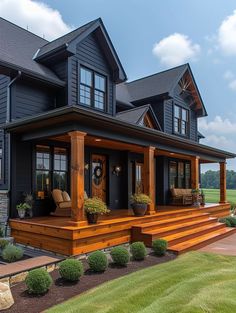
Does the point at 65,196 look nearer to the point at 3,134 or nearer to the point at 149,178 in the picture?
the point at 3,134

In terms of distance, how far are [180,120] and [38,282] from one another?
506 inches

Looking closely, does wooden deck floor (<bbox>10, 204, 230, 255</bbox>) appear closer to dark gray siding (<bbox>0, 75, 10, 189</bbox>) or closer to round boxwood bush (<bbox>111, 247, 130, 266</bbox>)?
round boxwood bush (<bbox>111, 247, 130, 266</bbox>)

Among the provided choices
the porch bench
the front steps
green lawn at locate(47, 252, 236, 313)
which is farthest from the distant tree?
green lawn at locate(47, 252, 236, 313)

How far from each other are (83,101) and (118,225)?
501cm

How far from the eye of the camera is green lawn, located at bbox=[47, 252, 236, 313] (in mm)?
4039

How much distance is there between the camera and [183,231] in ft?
31.1

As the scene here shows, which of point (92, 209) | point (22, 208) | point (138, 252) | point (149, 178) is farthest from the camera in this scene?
point (149, 178)

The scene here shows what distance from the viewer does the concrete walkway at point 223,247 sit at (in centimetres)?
810

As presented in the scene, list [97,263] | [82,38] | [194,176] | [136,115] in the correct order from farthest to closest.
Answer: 1. [194,176]
2. [136,115]
3. [82,38]
4. [97,263]

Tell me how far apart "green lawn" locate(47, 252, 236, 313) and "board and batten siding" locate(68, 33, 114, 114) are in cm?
646

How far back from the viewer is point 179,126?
16094mm

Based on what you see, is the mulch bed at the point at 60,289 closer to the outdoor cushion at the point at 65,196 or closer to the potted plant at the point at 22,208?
the potted plant at the point at 22,208

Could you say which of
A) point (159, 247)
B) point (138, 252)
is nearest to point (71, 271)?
point (138, 252)

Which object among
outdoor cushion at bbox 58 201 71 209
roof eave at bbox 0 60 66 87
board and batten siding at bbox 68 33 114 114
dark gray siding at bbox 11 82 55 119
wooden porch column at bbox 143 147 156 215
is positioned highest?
board and batten siding at bbox 68 33 114 114
